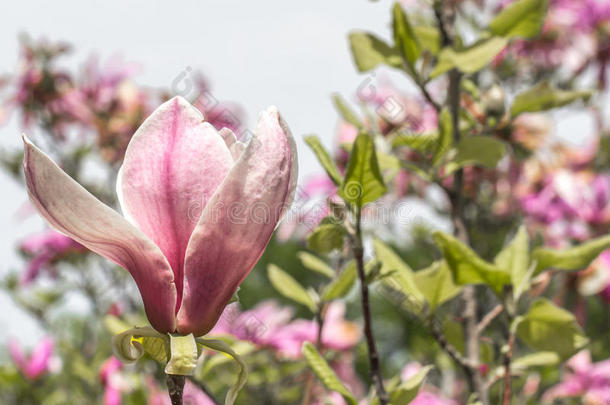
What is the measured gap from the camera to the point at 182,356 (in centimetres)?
40

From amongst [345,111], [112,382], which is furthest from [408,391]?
[112,382]

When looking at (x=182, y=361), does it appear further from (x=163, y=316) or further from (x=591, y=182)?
(x=591, y=182)

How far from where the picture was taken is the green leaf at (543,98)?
739mm

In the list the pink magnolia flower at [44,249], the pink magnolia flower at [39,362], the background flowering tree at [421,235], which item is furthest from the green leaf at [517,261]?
the pink magnolia flower at [44,249]

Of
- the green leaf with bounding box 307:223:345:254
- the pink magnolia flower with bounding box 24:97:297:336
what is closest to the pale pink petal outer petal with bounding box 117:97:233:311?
the pink magnolia flower with bounding box 24:97:297:336

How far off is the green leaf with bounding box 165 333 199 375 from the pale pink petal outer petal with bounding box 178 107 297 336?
1 centimetres

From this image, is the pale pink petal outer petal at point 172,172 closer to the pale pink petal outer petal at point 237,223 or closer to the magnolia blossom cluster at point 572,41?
the pale pink petal outer petal at point 237,223

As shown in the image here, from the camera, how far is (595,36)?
202 cm

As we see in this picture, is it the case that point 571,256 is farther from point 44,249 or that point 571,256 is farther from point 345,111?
point 44,249

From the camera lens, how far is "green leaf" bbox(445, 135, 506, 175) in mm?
681

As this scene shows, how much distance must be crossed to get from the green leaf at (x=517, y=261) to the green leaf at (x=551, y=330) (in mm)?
20

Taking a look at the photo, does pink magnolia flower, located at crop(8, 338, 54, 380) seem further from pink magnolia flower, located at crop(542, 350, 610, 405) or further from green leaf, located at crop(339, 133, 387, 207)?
green leaf, located at crop(339, 133, 387, 207)

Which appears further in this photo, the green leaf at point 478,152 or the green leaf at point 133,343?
the green leaf at point 478,152

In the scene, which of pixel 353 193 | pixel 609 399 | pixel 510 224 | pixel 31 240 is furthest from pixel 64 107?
pixel 353 193
